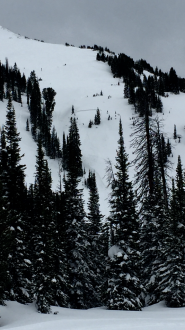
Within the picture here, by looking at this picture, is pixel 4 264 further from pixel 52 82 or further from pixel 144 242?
pixel 52 82

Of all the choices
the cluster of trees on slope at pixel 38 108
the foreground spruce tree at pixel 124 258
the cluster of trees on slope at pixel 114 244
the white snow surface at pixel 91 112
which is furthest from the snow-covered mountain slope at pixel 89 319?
the cluster of trees on slope at pixel 38 108

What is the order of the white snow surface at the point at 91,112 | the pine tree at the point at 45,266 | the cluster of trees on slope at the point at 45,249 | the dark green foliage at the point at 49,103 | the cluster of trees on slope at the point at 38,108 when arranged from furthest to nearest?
the dark green foliage at the point at 49,103, the cluster of trees on slope at the point at 38,108, the white snow surface at the point at 91,112, the cluster of trees on slope at the point at 45,249, the pine tree at the point at 45,266

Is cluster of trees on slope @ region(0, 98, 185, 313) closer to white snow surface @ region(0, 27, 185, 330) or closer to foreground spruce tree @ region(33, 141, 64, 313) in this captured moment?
foreground spruce tree @ region(33, 141, 64, 313)

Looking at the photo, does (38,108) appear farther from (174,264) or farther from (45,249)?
(174,264)

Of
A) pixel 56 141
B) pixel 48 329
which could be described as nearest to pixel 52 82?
pixel 56 141

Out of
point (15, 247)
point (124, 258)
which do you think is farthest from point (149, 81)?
point (124, 258)

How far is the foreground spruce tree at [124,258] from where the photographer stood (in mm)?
17656

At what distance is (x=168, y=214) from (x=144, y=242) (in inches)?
135

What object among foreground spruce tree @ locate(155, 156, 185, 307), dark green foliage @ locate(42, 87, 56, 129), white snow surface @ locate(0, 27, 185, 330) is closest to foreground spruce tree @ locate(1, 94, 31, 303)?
foreground spruce tree @ locate(155, 156, 185, 307)

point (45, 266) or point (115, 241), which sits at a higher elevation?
point (115, 241)

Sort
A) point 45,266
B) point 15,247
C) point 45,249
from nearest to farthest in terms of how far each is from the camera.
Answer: point 45,266
point 15,247
point 45,249

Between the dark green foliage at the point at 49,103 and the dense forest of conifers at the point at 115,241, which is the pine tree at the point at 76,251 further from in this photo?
the dark green foliage at the point at 49,103

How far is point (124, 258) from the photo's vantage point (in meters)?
17.9

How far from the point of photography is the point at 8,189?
23.0 metres
